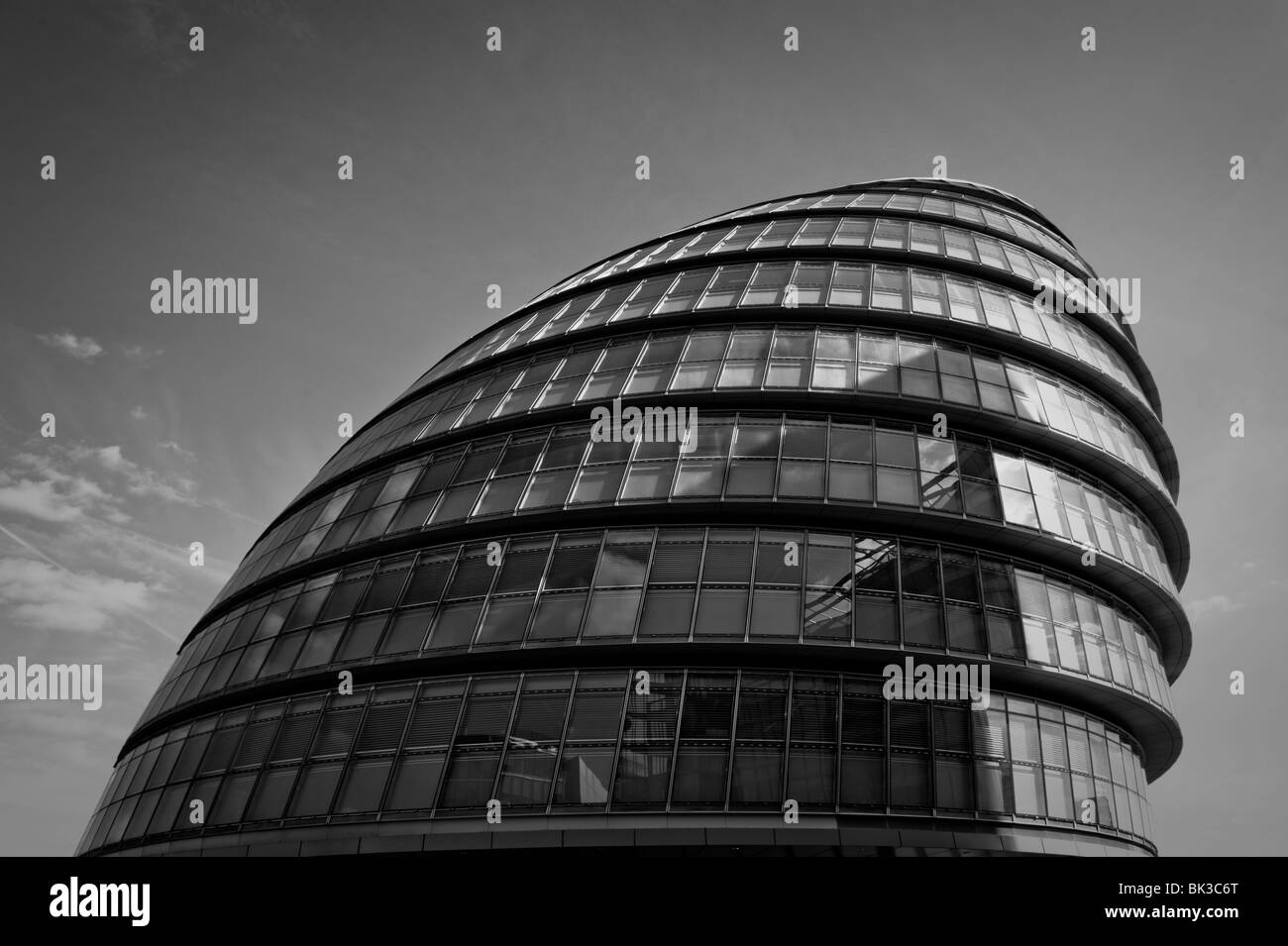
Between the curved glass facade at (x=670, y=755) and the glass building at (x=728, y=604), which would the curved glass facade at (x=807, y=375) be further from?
the curved glass facade at (x=670, y=755)

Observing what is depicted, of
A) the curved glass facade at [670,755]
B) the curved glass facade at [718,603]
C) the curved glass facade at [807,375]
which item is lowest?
the curved glass facade at [670,755]

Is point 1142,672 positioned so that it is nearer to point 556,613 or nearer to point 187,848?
point 556,613

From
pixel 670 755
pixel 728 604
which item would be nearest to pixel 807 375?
pixel 728 604

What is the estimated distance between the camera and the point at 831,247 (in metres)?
30.4

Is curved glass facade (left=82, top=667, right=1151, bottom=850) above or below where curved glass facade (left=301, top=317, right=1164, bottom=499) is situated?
below

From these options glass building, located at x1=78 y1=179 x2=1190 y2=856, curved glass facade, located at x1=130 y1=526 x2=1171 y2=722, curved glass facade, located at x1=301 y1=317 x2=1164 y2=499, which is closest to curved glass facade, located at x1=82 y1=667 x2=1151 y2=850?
glass building, located at x1=78 y1=179 x2=1190 y2=856

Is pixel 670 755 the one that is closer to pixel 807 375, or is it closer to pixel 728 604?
pixel 728 604

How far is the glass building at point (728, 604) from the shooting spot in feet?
60.2

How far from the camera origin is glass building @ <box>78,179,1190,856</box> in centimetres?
1836

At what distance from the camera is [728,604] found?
20141mm

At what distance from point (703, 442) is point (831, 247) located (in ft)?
35.6

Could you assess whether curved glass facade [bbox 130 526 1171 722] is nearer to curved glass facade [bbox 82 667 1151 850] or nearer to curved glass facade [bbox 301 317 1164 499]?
curved glass facade [bbox 82 667 1151 850]

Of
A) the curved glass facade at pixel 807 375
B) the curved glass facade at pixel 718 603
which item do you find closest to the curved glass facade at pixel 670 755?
the curved glass facade at pixel 718 603
